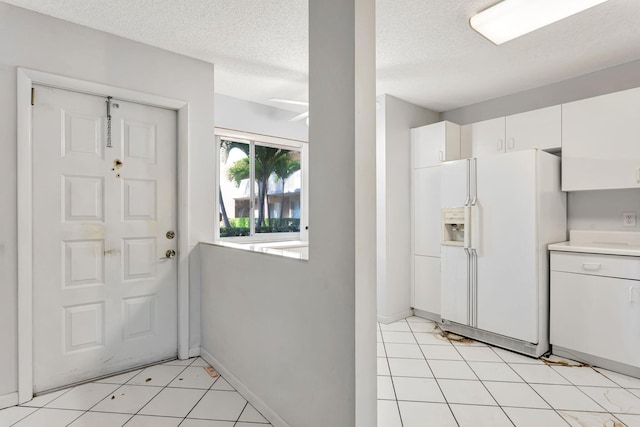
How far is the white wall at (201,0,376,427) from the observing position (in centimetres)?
135

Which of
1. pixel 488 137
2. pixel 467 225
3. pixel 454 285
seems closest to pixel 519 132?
pixel 488 137

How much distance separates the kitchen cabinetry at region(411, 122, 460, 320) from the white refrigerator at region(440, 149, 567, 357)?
0.28 meters

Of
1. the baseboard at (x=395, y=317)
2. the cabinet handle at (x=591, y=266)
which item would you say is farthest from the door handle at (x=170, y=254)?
the cabinet handle at (x=591, y=266)

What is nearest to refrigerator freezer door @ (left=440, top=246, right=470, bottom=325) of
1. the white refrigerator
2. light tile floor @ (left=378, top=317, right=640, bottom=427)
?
the white refrigerator

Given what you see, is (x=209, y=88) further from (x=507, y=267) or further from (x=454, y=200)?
(x=507, y=267)

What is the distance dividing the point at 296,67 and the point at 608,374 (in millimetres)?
3438

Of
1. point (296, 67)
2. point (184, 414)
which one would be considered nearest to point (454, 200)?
point (296, 67)

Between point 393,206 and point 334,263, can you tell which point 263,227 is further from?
point 334,263

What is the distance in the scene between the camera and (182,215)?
268cm

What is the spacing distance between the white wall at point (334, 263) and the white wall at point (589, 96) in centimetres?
282

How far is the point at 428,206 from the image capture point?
3.69 metres

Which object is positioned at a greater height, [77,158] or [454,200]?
[77,158]

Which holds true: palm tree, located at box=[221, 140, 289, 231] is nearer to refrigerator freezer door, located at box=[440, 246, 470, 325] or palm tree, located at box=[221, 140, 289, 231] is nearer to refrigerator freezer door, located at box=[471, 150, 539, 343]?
refrigerator freezer door, located at box=[440, 246, 470, 325]

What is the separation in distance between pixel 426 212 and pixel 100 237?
10.2ft
